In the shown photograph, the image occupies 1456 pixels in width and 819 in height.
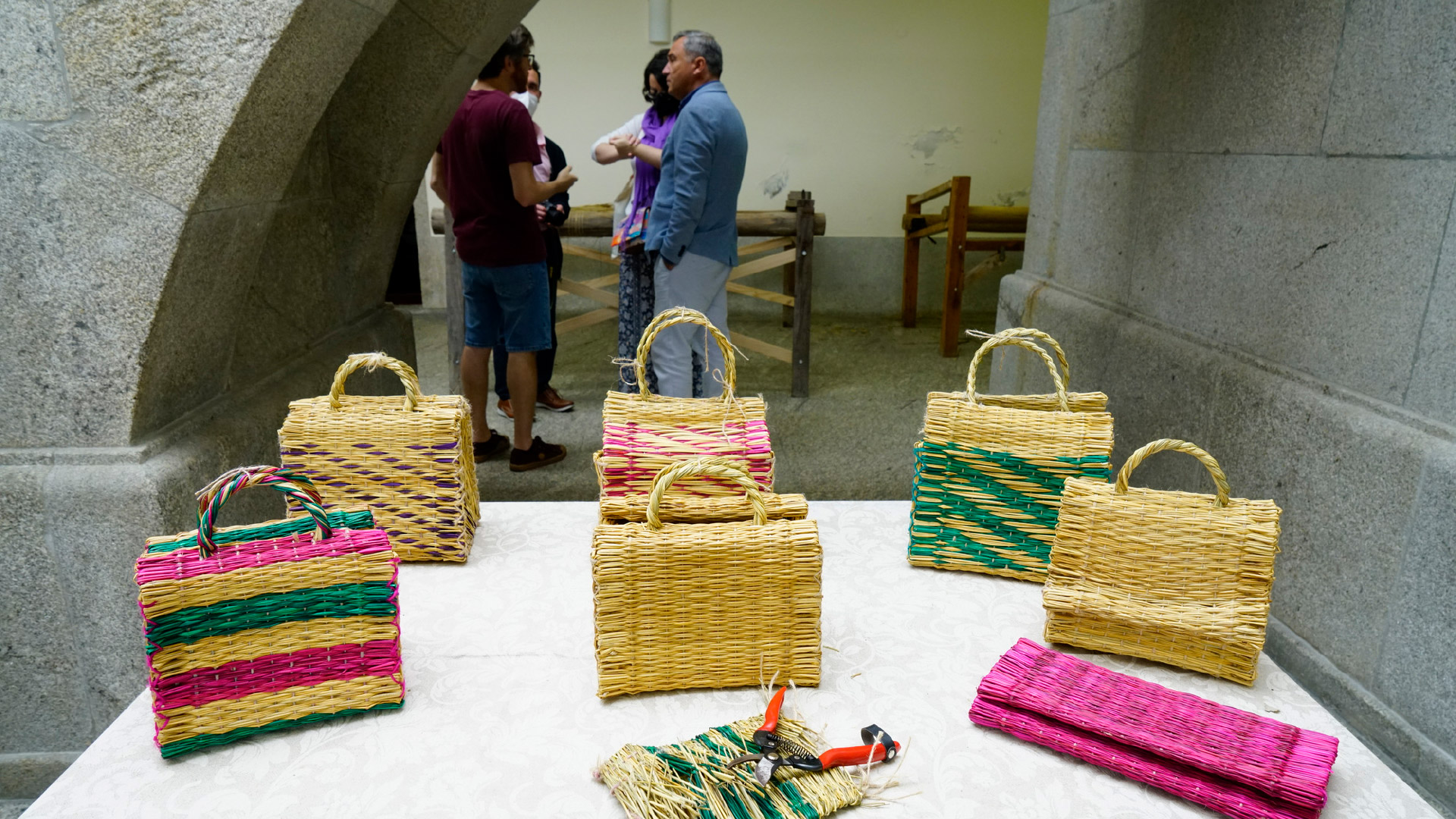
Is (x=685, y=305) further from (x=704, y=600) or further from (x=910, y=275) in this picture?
(x=910, y=275)

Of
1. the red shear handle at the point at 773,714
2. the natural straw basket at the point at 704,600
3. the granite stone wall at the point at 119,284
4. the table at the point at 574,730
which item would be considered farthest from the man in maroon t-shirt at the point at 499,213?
the red shear handle at the point at 773,714

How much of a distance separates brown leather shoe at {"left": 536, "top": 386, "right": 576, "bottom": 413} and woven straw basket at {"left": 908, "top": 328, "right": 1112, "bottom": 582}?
3.34 meters

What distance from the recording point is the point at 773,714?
4.26 ft

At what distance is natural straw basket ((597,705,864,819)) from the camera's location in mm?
1138

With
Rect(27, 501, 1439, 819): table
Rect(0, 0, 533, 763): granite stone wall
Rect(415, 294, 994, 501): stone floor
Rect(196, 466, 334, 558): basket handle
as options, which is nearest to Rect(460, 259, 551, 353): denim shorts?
Rect(415, 294, 994, 501): stone floor

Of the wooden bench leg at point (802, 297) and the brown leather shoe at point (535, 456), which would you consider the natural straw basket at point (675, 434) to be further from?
the wooden bench leg at point (802, 297)

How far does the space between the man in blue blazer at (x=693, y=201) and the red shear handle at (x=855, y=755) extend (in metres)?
2.10

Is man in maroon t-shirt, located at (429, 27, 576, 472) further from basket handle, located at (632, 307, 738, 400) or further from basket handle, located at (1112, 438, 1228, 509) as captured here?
basket handle, located at (1112, 438, 1228, 509)

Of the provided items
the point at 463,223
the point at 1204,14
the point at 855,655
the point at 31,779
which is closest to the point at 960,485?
the point at 855,655

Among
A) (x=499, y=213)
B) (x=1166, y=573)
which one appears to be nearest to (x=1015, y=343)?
(x=1166, y=573)

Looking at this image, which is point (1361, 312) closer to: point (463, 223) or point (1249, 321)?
point (1249, 321)

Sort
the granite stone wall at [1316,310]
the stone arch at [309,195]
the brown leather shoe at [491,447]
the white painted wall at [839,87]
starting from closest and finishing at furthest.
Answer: the granite stone wall at [1316,310] → the stone arch at [309,195] → the brown leather shoe at [491,447] → the white painted wall at [839,87]

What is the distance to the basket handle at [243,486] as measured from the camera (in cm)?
126

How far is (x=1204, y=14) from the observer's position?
92.3 inches
